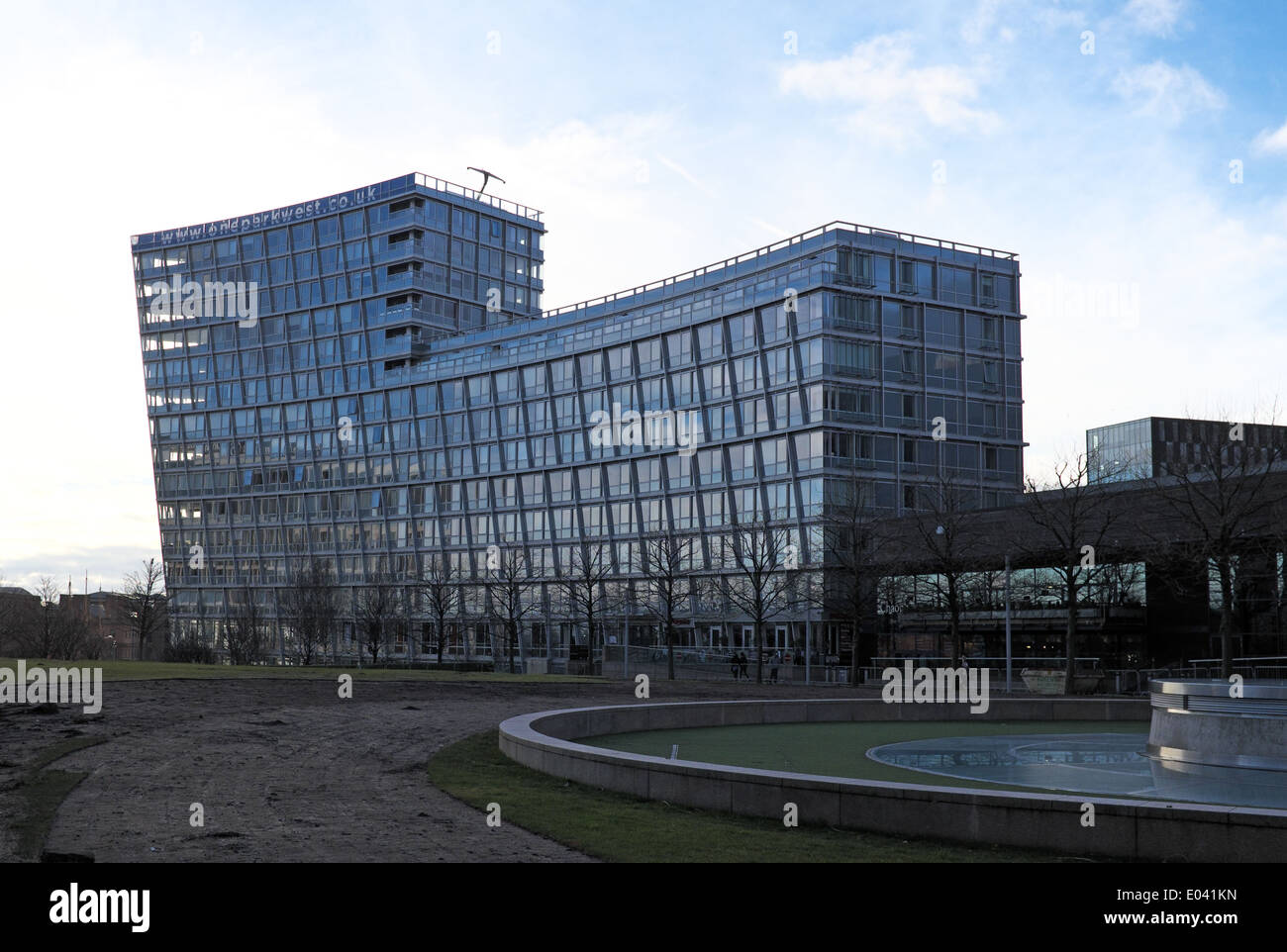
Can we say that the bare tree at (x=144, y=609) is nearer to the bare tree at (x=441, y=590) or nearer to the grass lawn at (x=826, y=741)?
the bare tree at (x=441, y=590)

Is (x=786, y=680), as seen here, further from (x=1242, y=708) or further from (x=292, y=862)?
(x=292, y=862)

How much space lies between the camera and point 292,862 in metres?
9.64

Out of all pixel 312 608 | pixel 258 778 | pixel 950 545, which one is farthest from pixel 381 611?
pixel 258 778

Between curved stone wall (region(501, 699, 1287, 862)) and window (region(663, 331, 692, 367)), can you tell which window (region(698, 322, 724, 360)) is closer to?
window (region(663, 331, 692, 367))

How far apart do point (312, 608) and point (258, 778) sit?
218 ft

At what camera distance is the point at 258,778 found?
592 inches

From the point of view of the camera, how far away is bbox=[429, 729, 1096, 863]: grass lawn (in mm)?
10539

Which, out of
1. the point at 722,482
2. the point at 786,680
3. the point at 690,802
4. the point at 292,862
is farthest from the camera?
the point at 722,482

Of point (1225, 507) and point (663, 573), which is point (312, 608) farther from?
point (1225, 507)

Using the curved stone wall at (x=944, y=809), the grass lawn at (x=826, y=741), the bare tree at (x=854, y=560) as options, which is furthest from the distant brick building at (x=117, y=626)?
the curved stone wall at (x=944, y=809)

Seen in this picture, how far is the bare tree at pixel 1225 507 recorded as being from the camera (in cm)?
3669

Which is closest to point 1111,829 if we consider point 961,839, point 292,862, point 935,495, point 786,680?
point 961,839

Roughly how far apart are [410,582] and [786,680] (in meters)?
45.8

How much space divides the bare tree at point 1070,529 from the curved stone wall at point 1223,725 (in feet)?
77.9
